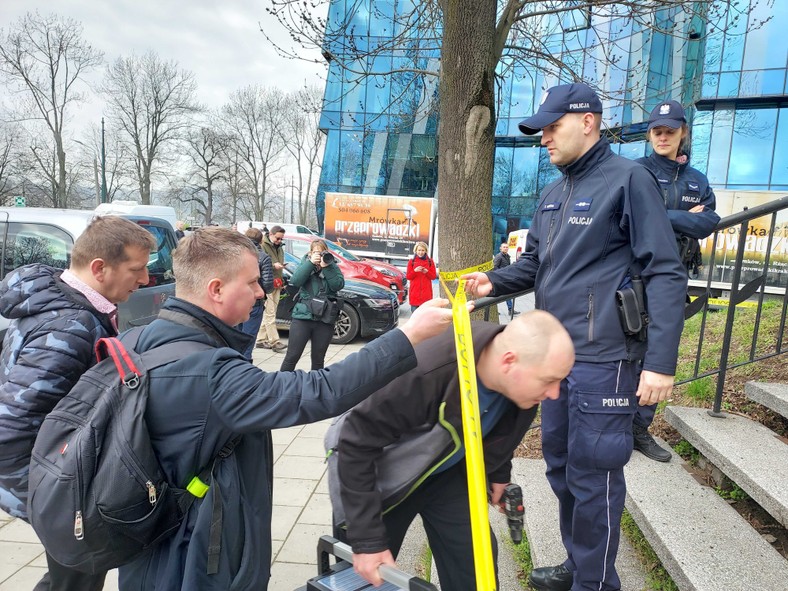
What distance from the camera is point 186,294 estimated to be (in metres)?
1.67

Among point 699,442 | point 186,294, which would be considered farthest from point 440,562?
point 699,442

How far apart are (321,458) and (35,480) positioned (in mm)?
3265

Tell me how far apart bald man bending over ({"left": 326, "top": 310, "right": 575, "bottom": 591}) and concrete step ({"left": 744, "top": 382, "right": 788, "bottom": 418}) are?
6.90 feet

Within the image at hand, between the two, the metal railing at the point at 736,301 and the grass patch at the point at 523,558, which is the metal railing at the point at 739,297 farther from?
the grass patch at the point at 523,558

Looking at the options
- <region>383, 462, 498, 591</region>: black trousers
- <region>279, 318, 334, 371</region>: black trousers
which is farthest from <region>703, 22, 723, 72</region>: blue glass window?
<region>383, 462, 498, 591</region>: black trousers

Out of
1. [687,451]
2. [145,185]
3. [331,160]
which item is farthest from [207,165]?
[687,451]

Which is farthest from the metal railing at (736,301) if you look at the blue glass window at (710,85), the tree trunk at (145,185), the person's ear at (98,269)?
the tree trunk at (145,185)

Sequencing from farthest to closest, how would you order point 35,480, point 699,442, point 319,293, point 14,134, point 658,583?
1. point 14,134
2. point 319,293
3. point 699,442
4. point 658,583
5. point 35,480

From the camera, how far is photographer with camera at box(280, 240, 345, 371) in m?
6.26

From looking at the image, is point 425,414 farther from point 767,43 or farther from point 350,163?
point 350,163

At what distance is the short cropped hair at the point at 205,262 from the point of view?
166cm

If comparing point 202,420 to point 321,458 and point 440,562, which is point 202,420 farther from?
point 321,458

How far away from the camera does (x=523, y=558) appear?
2871 millimetres

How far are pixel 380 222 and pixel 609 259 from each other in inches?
845
